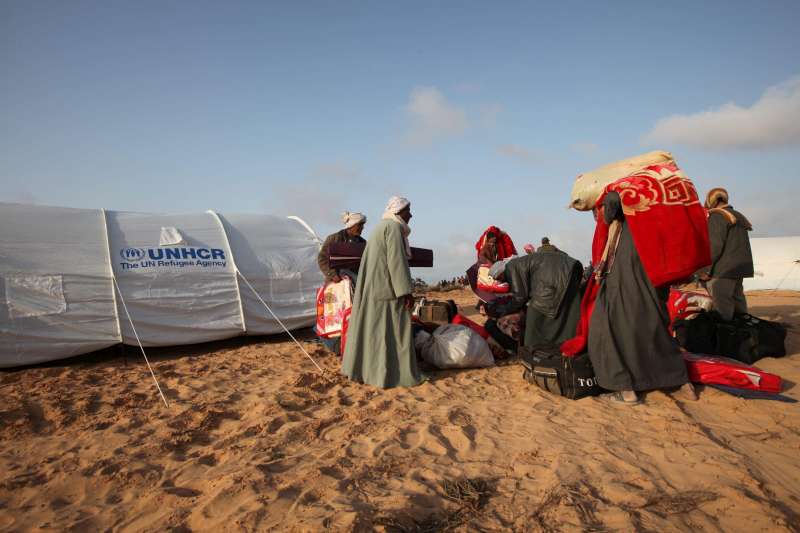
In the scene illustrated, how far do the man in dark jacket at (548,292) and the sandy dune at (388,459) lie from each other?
2.03 feet

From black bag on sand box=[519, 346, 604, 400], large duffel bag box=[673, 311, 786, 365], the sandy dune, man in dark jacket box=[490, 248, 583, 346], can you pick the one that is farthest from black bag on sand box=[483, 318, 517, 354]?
large duffel bag box=[673, 311, 786, 365]

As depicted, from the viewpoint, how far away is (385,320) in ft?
14.8

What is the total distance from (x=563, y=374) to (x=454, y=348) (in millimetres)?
1250

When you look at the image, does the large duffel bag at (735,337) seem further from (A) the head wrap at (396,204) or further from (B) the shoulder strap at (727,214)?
(A) the head wrap at (396,204)

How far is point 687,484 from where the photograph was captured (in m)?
2.49

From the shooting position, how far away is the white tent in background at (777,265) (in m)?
14.3

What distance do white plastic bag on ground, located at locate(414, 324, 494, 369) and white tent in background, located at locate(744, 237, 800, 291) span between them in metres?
12.9

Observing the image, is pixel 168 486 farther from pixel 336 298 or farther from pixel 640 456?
pixel 336 298

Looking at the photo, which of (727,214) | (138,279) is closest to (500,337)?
(727,214)

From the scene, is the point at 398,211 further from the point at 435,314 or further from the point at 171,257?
the point at 171,257

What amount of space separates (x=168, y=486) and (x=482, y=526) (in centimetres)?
163

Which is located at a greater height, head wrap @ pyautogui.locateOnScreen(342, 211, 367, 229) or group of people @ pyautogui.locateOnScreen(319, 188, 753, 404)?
head wrap @ pyautogui.locateOnScreen(342, 211, 367, 229)

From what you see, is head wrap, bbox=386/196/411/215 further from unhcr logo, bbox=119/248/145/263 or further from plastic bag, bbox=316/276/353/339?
unhcr logo, bbox=119/248/145/263

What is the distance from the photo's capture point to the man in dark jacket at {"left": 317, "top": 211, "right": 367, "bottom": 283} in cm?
626
